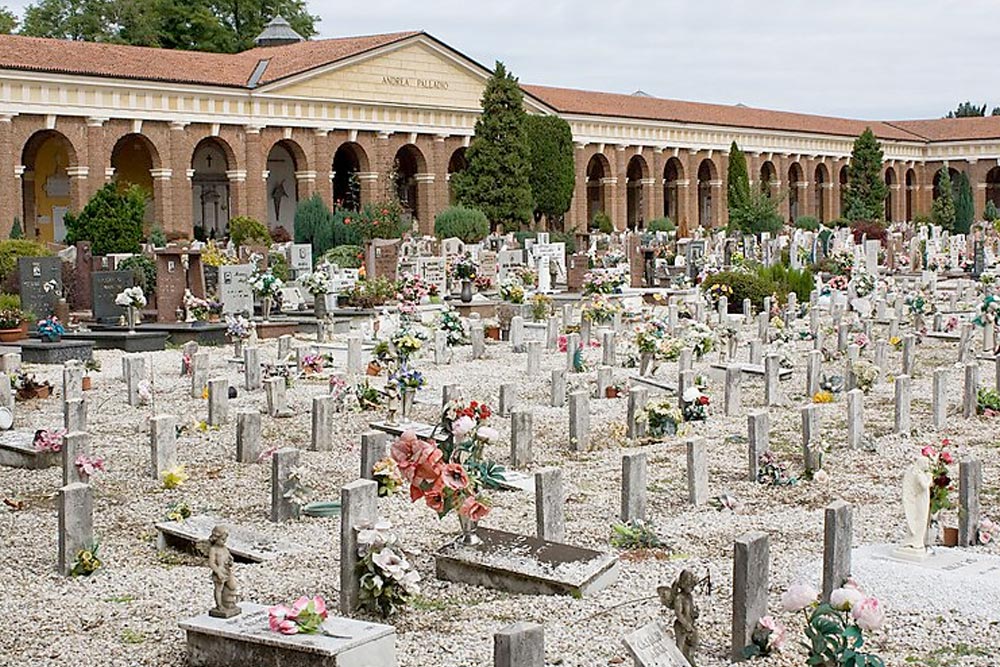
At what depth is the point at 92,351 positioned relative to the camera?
66.6ft

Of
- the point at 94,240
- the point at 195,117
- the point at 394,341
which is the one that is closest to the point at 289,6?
the point at 195,117

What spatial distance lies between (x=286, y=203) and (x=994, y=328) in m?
34.7

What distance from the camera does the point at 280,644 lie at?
6117mm

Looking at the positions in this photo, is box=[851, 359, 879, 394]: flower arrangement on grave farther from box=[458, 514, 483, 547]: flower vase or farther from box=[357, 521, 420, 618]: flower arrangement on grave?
box=[357, 521, 420, 618]: flower arrangement on grave

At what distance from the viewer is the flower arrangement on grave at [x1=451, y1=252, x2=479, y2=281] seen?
2800 cm

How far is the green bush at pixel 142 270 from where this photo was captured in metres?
25.2

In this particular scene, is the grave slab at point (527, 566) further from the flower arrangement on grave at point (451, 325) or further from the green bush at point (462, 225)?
the green bush at point (462, 225)

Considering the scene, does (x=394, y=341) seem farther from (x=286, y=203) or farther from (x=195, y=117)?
(x=286, y=203)

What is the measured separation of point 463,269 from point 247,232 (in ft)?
43.7

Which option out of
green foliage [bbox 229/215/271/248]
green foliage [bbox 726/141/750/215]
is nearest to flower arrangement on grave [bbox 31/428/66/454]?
green foliage [bbox 229/215/271/248]

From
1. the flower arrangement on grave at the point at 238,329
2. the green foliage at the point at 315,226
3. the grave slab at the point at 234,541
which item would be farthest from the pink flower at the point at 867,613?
the green foliage at the point at 315,226

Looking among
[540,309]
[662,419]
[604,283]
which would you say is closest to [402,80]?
[604,283]

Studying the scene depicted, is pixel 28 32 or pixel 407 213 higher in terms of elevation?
pixel 28 32

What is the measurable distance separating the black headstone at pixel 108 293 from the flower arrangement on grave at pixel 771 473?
1523cm
